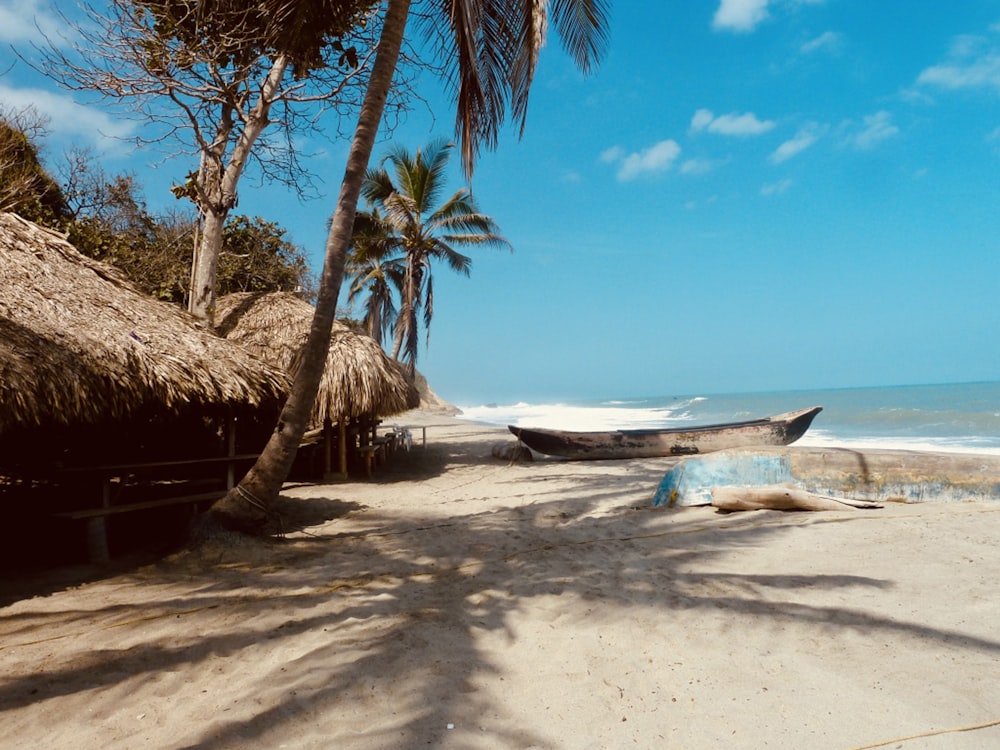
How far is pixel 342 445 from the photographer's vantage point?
913cm

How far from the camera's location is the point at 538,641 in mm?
3047

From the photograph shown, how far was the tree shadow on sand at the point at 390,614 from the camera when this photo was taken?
7.95ft

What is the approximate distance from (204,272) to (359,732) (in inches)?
308

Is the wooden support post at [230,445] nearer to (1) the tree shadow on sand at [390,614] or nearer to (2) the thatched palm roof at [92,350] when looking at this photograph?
(2) the thatched palm roof at [92,350]

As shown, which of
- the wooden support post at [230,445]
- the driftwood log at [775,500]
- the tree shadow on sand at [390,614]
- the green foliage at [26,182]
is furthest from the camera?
the green foliage at [26,182]

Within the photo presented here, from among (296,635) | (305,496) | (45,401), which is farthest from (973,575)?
(305,496)

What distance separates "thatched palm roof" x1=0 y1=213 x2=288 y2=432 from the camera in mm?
3889

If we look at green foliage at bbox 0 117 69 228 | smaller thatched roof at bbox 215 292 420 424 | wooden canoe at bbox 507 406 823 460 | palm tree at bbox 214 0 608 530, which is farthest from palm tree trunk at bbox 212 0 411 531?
green foliage at bbox 0 117 69 228

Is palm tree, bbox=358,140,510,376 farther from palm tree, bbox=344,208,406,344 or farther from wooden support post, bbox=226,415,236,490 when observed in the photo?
wooden support post, bbox=226,415,236,490

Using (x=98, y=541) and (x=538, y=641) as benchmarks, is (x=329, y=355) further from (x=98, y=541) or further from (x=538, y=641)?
(x=538, y=641)

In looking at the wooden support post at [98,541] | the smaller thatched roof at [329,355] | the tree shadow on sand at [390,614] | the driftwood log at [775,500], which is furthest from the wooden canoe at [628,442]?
the wooden support post at [98,541]

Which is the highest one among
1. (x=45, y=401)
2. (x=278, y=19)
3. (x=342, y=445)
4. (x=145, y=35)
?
(x=145, y=35)

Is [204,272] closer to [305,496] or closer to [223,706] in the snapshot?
[305,496]

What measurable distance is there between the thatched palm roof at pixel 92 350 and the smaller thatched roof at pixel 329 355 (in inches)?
88.1
